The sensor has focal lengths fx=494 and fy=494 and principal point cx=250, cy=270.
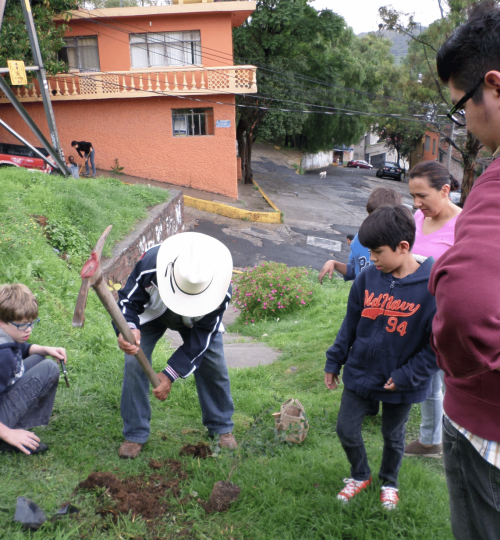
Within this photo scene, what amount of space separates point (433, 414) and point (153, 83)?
1963 cm

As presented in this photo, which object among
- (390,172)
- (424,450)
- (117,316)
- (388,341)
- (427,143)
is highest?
(117,316)

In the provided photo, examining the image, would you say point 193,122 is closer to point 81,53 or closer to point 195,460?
point 81,53

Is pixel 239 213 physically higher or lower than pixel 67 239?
lower

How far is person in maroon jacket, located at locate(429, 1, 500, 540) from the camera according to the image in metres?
1.12

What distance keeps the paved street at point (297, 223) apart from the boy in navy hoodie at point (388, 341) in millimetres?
11047

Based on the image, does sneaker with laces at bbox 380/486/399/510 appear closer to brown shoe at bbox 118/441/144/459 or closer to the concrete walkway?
brown shoe at bbox 118/441/144/459

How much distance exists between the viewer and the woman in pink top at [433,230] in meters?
3.35

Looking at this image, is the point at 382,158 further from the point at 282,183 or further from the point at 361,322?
the point at 361,322

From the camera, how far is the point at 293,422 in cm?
343

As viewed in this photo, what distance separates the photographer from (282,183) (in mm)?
30328

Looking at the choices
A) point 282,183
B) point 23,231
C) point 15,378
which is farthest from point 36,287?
point 282,183

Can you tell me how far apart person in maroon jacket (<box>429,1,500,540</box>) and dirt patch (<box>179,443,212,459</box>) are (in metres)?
1.96

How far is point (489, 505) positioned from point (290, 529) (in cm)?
143

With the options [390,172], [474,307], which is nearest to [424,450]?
[474,307]
